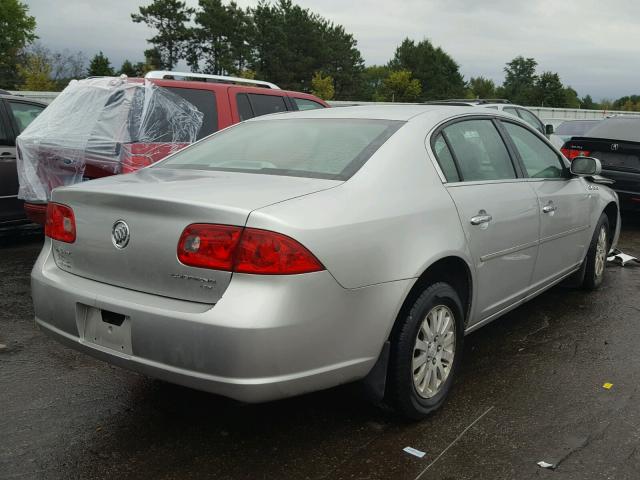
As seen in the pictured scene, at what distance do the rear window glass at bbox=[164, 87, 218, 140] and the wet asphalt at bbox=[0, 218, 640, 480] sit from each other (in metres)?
2.95

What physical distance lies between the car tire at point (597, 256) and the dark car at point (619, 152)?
10.5ft

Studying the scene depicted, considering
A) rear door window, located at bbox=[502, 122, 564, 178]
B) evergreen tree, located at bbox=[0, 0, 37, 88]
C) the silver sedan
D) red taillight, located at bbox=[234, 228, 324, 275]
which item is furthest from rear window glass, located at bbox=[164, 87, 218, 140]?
evergreen tree, located at bbox=[0, 0, 37, 88]

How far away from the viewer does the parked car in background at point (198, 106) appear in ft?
18.3

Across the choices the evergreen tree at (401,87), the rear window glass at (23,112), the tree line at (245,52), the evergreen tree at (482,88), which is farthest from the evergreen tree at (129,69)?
the rear window glass at (23,112)

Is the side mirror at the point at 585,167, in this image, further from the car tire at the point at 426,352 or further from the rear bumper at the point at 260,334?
the rear bumper at the point at 260,334

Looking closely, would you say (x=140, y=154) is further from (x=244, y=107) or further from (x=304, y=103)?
(x=304, y=103)

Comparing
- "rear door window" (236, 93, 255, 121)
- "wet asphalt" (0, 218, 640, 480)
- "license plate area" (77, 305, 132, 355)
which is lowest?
"wet asphalt" (0, 218, 640, 480)

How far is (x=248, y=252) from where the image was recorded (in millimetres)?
2439

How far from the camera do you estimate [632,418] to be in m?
3.15

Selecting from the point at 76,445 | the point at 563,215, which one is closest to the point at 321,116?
the point at 563,215

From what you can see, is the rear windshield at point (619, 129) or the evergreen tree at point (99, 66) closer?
the rear windshield at point (619, 129)

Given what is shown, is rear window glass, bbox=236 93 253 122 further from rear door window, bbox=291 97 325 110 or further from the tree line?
the tree line

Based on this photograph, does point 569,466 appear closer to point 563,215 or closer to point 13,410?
point 563,215

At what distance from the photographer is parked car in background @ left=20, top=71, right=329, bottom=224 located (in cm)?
559
